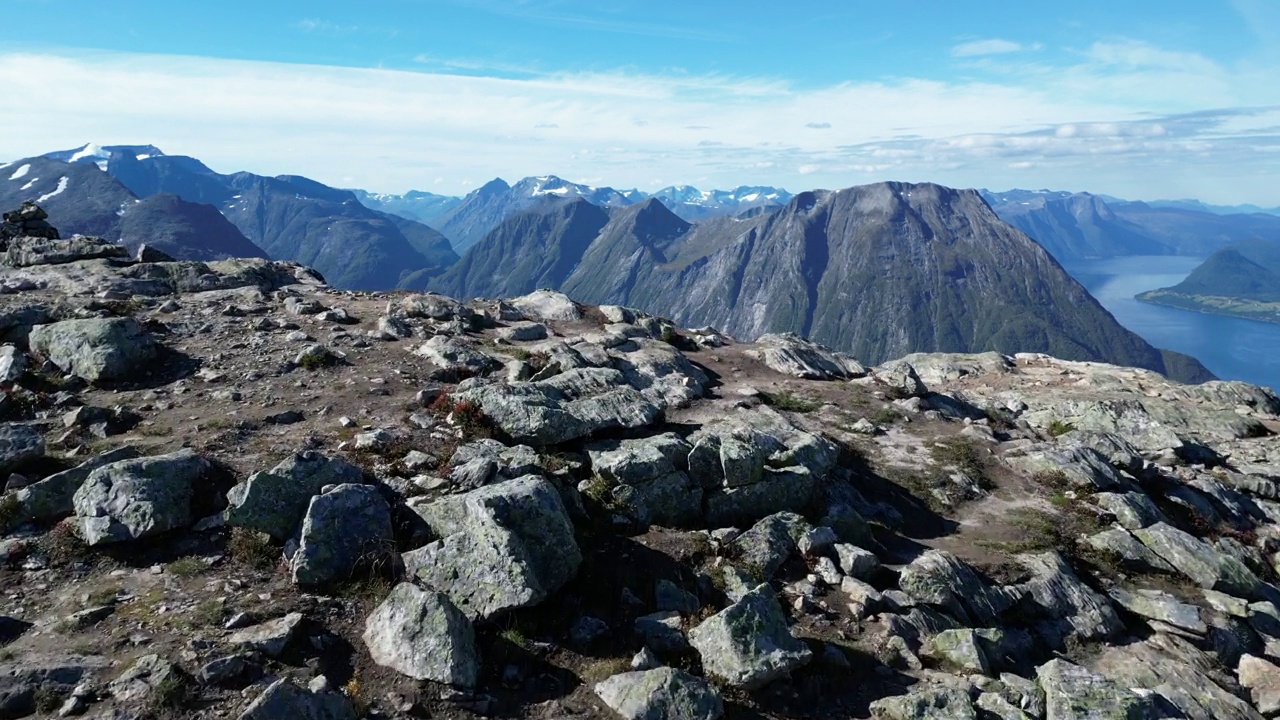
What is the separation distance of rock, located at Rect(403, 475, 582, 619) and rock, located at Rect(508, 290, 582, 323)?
2581 cm

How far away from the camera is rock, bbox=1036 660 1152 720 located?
39.9ft

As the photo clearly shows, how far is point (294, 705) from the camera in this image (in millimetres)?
10102

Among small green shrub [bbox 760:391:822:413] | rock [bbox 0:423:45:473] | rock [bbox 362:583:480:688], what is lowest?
small green shrub [bbox 760:391:822:413]

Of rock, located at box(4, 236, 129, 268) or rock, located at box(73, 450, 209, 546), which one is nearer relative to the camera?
rock, located at box(73, 450, 209, 546)

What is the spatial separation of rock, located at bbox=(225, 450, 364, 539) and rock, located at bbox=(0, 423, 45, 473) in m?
5.91

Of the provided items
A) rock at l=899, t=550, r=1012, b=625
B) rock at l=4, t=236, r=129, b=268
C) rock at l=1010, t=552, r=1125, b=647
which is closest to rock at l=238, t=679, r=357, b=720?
rock at l=899, t=550, r=1012, b=625

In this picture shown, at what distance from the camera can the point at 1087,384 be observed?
145ft

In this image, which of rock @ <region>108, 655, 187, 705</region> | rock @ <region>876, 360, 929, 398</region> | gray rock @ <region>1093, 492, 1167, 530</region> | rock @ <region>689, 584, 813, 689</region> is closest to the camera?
rock @ <region>108, 655, 187, 705</region>

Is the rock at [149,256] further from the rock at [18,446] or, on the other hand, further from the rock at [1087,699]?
the rock at [1087,699]

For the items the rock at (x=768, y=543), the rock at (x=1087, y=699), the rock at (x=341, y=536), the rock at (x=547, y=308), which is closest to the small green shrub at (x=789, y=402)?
the rock at (x=768, y=543)

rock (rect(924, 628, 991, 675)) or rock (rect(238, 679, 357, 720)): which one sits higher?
rock (rect(238, 679, 357, 720))

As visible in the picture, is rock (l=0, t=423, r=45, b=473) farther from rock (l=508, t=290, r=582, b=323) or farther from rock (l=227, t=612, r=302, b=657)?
rock (l=508, t=290, r=582, b=323)

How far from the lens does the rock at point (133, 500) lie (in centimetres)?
1395

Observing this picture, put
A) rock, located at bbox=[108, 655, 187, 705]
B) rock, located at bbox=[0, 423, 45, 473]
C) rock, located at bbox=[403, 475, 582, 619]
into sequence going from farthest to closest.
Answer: rock, located at bbox=[0, 423, 45, 473]
rock, located at bbox=[403, 475, 582, 619]
rock, located at bbox=[108, 655, 187, 705]
